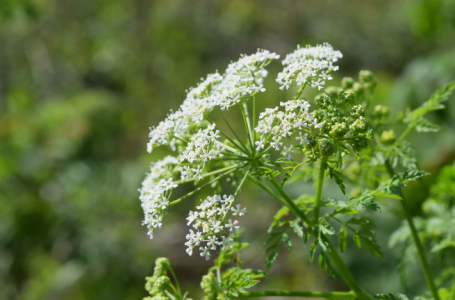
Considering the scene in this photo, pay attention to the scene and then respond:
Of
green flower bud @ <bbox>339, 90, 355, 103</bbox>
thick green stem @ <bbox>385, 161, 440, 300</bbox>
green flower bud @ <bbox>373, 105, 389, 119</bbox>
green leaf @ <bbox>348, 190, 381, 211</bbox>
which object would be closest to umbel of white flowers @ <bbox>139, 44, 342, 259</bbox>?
green flower bud @ <bbox>339, 90, 355, 103</bbox>

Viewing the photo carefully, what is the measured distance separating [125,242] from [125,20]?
900 centimetres

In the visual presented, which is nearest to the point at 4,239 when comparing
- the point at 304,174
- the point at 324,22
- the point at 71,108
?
the point at 71,108

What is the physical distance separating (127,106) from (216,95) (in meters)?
9.64

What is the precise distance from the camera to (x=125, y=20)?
46.8ft

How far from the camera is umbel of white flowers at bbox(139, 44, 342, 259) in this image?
2182 millimetres

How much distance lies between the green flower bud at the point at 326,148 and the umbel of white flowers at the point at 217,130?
10 centimetres

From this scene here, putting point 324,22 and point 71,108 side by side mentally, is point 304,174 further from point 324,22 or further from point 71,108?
point 324,22

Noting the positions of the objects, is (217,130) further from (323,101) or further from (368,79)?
(368,79)

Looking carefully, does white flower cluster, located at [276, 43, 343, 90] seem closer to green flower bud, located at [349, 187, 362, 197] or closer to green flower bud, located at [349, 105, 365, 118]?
green flower bud, located at [349, 105, 365, 118]

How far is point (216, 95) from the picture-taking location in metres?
2.54

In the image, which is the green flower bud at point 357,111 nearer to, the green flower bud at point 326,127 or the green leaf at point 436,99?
the green flower bud at point 326,127

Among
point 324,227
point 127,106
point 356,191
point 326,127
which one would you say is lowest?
point 324,227

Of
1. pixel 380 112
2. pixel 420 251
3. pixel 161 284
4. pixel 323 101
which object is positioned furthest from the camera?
pixel 380 112

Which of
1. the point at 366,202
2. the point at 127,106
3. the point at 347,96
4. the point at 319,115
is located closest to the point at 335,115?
the point at 319,115
